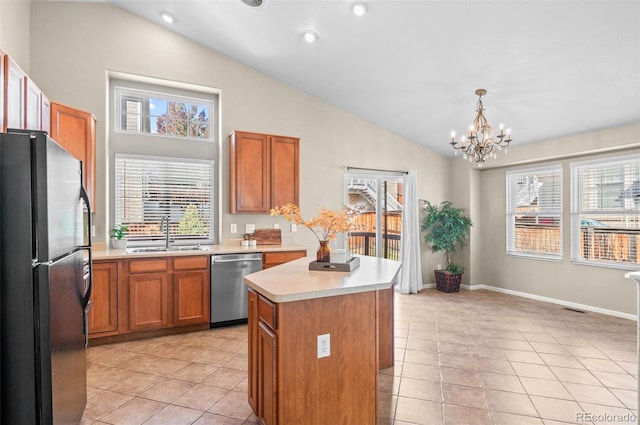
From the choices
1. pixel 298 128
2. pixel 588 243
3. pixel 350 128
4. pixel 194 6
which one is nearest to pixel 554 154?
pixel 588 243

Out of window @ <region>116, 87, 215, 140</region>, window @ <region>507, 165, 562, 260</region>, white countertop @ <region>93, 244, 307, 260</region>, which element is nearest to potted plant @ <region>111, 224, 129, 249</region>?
white countertop @ <region>93, 244, 307, 260</region>

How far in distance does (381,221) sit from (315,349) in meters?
4.28

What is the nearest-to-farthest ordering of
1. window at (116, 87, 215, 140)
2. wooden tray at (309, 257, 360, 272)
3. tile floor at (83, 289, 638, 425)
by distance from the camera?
tile floor at (83, 289, 638, 425), wooden tray at (309, 257, 360, 272), window at (116, 87, 215, 140)

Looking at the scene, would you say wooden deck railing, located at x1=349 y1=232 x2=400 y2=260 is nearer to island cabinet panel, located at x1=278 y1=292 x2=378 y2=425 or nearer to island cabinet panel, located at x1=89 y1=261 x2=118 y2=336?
island cabinet panel, located at x1=89 y1=261 x2=118 y2=336

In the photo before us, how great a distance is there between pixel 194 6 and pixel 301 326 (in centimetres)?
368

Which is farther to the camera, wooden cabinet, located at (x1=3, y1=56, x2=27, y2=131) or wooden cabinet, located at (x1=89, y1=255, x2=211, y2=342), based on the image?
wooden cabinet, located at (x1=89, y1=255, x2=211, y2=342)

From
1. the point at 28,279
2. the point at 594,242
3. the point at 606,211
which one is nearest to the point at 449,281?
the point at 594,242

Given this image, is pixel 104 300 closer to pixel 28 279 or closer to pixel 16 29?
pixel 28 279

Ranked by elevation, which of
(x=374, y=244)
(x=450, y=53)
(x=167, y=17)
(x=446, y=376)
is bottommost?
(x=446, y=376)

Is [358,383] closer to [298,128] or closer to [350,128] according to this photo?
[298,128]

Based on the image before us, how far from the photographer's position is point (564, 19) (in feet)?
8.79

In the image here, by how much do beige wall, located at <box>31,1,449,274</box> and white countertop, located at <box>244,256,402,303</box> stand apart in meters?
2.42

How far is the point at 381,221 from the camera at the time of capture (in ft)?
19.2

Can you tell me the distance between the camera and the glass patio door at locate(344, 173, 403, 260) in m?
5.78
